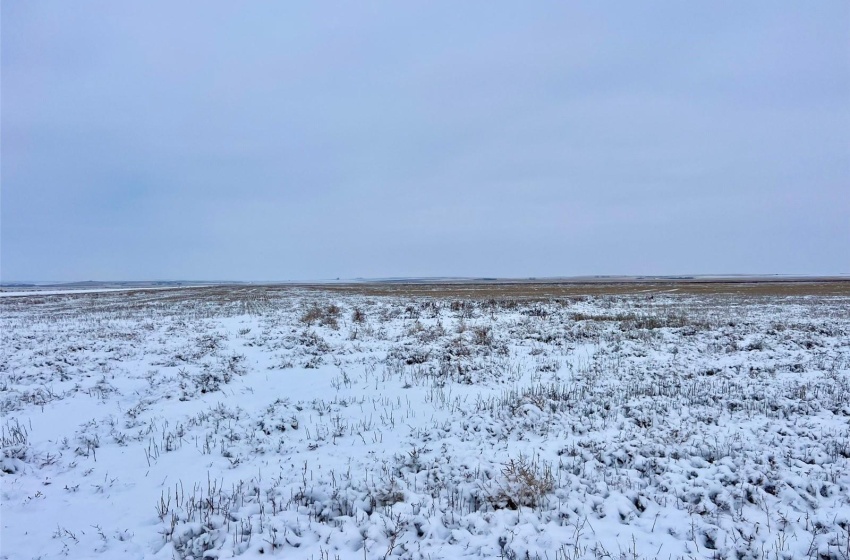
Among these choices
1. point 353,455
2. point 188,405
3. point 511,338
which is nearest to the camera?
point 353,455

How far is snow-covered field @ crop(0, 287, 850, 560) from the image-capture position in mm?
4770

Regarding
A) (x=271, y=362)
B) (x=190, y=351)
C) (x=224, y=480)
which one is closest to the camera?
(x=224, y=480)

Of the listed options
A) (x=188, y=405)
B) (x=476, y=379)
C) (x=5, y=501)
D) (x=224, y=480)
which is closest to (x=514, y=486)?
(x=224, y=480)

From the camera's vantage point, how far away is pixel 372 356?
14406 millimetres

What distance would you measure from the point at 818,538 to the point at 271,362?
518 inches

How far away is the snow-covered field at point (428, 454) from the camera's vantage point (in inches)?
188

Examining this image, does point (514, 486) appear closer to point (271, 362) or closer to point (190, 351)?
point (271, 362)

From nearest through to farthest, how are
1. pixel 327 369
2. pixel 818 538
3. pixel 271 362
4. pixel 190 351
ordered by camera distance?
1. pixel 818 538
2. pixel 327 369
3. pixel 271 362
4. pixel 190 351

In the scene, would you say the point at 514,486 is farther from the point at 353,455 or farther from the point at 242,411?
the point at 242,411

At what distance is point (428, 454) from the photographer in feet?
22.6

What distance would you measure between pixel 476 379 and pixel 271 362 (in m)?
6.94

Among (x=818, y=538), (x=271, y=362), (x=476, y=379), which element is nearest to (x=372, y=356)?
(x=271, y=362)

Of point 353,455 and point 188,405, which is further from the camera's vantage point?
point 188,405

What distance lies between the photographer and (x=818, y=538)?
4.48 meters
